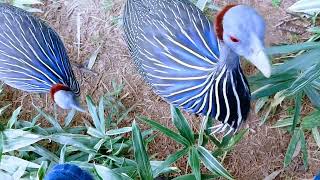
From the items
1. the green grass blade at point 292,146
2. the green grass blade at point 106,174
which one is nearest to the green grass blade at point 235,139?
the green grass blade at point 292,146

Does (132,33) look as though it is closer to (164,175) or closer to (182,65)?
(182,65)

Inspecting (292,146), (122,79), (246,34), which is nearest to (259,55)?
(246,34)

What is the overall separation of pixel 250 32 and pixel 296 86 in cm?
28

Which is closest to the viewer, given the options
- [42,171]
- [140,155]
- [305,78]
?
[305,78]

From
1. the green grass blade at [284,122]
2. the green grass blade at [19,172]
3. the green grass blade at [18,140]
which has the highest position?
the green grass blade at [18,140]

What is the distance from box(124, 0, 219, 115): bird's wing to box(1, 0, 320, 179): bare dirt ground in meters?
0.30

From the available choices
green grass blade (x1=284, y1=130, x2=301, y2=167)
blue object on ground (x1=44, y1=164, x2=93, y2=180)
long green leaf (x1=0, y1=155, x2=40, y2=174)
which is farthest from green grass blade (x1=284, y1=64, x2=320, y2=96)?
long green leaf (x1=0, y1=155, x2=40, y2=174)

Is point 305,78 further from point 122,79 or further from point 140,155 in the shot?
point 122,79

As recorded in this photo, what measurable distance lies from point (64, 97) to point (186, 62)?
0.39m

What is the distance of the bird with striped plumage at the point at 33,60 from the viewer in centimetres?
137

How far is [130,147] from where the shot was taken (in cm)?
145

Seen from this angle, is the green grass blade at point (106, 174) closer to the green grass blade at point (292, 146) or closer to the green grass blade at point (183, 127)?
the green grass blade at point (183, 127)

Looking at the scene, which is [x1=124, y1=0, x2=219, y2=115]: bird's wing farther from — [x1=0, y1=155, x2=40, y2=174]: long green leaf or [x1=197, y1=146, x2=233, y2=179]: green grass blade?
[x1=0, y1=155, x2=40, y2=174]: long green leaf

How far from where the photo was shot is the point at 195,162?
120 centimetres
